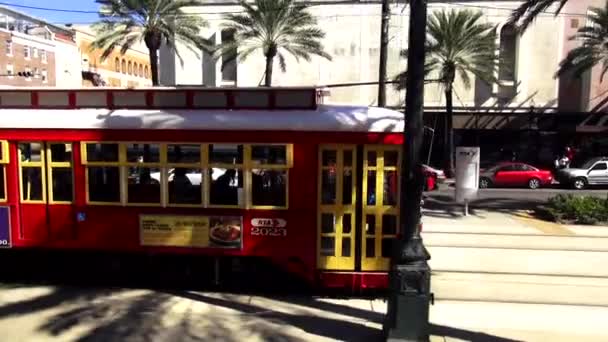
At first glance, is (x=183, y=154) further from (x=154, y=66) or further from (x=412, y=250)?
(x=154, y=66)

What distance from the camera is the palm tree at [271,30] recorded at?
2939 cm

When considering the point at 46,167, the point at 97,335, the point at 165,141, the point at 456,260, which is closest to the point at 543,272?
the point at 456,260

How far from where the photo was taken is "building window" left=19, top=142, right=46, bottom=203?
8.70 meters

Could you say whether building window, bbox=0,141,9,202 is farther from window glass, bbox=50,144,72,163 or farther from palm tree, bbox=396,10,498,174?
palm tree, bbox=396,10,498,174

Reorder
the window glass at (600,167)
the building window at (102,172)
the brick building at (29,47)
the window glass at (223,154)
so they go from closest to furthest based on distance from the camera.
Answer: the window glass at (223,154) < the building window at (102,172) < the window glass at (600,167) < the brick building at (29,47)

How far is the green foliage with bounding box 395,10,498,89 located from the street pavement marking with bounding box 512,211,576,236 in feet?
47.7

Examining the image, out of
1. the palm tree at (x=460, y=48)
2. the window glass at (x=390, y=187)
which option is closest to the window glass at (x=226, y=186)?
the window glass at (x=390, y=187)

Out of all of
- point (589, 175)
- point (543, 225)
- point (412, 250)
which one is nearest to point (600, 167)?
point (589, 175)

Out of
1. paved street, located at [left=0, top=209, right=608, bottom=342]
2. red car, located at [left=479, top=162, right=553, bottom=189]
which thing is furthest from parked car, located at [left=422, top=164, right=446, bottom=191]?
red car, located at [left=479, top=162, right=553, bottom=189]

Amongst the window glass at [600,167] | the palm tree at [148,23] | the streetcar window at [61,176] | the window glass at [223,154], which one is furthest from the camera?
the window glass at [600,167]

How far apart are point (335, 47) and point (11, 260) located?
30.8 meters

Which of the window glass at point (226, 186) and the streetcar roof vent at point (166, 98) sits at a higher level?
the streetcar roof vent at point (166, 98)

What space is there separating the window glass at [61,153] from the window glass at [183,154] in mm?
1559

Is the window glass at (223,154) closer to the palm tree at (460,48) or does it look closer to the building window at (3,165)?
the building window at (3,165)
